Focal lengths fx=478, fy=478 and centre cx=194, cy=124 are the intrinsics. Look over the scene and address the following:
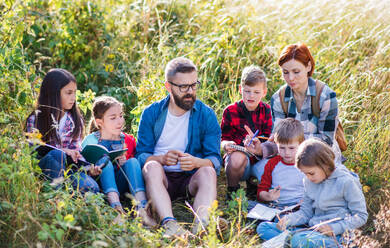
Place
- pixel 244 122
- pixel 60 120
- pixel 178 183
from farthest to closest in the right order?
pixel 244 122, pixel 178 183, pixel 60 120

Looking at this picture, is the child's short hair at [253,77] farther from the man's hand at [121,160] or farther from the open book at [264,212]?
the man's hand at [121,160]

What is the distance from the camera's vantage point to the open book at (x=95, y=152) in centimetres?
385

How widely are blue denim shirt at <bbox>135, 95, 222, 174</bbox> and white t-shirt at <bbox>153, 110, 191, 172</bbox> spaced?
0.04 meters

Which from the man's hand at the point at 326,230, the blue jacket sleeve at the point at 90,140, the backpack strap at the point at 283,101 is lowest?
the man's hand at the point at 326,230

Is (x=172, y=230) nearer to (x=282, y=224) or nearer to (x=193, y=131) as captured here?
(x=282, y=224)

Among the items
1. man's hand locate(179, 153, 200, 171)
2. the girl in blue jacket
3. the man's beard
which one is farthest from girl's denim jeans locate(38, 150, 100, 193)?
the girl in blue jacket

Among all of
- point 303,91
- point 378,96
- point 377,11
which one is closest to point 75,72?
point 303,91

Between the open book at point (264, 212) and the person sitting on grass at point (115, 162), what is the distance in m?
0.81

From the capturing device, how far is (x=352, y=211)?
11.3 feet

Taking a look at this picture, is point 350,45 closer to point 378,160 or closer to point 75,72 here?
point 378,160

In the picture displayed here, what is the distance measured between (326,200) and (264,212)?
61cm

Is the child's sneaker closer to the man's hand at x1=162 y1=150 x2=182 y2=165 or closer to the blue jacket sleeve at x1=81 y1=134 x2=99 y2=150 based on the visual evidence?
the man's hand at x1=162 y1=150 x2=182 y2=165

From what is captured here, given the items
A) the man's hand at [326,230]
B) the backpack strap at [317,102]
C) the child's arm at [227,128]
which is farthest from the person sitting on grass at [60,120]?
the backpack strap at [317,102]

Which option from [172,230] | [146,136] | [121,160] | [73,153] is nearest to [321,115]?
[146,136]
